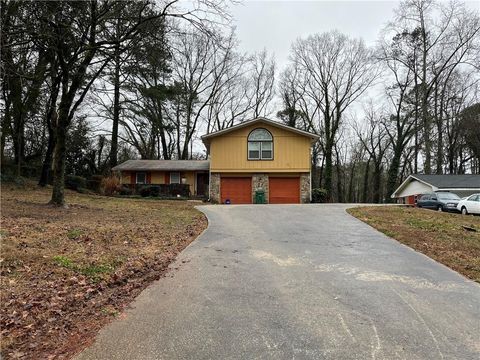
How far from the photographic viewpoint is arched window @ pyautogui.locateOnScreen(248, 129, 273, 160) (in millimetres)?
25703

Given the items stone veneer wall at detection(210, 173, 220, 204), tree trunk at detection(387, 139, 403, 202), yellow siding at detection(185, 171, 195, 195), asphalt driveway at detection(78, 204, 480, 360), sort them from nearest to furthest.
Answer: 1. asphalt driveway at detection(78, 204, 480, 360)
2. stone veneer wall at detection(210, 173, 220, 204)
3. yellow siding at detection(185, 171, 195, 195)
4. tree trunk at detection(387, 139, 403, 202)

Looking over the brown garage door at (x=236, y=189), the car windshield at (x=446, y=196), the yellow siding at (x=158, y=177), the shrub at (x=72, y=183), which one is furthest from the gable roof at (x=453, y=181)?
the shrub at (x=72, y=183)

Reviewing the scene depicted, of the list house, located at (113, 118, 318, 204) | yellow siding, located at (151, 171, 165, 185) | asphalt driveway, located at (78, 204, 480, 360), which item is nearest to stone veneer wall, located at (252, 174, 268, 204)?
house, located at (113, 118, 318, 204)

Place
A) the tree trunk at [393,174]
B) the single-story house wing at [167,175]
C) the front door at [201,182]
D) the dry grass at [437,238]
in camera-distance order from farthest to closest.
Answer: the tree trunk at [393,174], the front door at [201,182], the single-story house wing at [167,175], the dry grass at [437,238]

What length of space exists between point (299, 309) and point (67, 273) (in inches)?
138

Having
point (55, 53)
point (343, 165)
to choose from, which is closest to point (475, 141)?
point (343, 165)

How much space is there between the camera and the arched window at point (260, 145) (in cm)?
2570

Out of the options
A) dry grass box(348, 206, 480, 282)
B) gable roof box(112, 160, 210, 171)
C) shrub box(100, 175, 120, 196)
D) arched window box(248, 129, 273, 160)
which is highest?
arched window box(248, 129, 273, 160)

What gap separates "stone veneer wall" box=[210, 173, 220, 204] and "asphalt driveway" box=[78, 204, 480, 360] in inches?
674

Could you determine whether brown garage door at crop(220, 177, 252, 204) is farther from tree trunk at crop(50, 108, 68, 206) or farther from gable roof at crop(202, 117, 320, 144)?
tree trunk at crop(50, 108, 68, 206)

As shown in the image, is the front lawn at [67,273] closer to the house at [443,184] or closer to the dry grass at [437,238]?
the dry grass at [437,238]

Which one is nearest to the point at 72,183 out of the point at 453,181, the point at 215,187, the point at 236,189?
the point at 215,187

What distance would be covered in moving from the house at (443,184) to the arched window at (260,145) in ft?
52.1

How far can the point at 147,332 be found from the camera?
13.0ft
